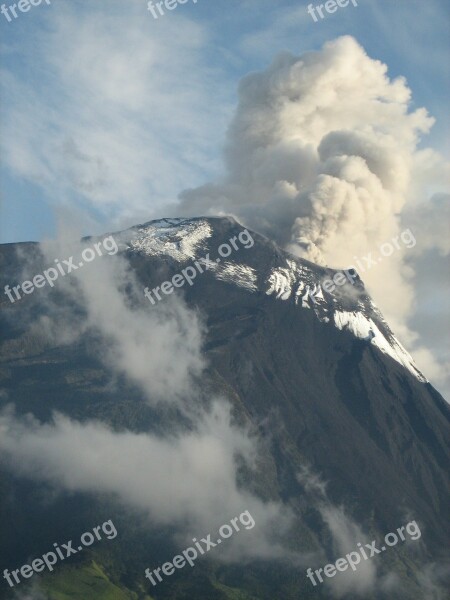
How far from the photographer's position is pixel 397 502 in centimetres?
Result: 17600

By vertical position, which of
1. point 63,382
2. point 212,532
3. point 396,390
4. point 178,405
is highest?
point 63,382

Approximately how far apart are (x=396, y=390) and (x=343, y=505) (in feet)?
108

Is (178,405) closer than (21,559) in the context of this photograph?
No

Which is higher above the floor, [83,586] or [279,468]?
[279,468]

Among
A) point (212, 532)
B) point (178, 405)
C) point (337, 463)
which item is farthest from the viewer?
point (178, 405)

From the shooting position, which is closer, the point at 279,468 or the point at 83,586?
the point at 83,586

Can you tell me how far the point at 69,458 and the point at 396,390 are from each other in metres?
67.5

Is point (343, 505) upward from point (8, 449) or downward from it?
downward

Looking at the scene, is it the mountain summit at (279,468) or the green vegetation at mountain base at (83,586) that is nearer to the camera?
the green vegetation at mountain base at (83,586)

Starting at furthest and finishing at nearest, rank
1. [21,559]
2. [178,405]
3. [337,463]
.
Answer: [178,405] → [337,463] → [21,559]

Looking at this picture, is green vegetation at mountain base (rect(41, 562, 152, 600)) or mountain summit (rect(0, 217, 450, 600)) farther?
mountain summit (rect(0, 217, 450, 600))

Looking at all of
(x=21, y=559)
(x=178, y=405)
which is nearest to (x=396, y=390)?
(x=178, y=405)

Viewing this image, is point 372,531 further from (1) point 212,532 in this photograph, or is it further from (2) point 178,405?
(2) point 178,405

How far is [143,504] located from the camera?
171m
